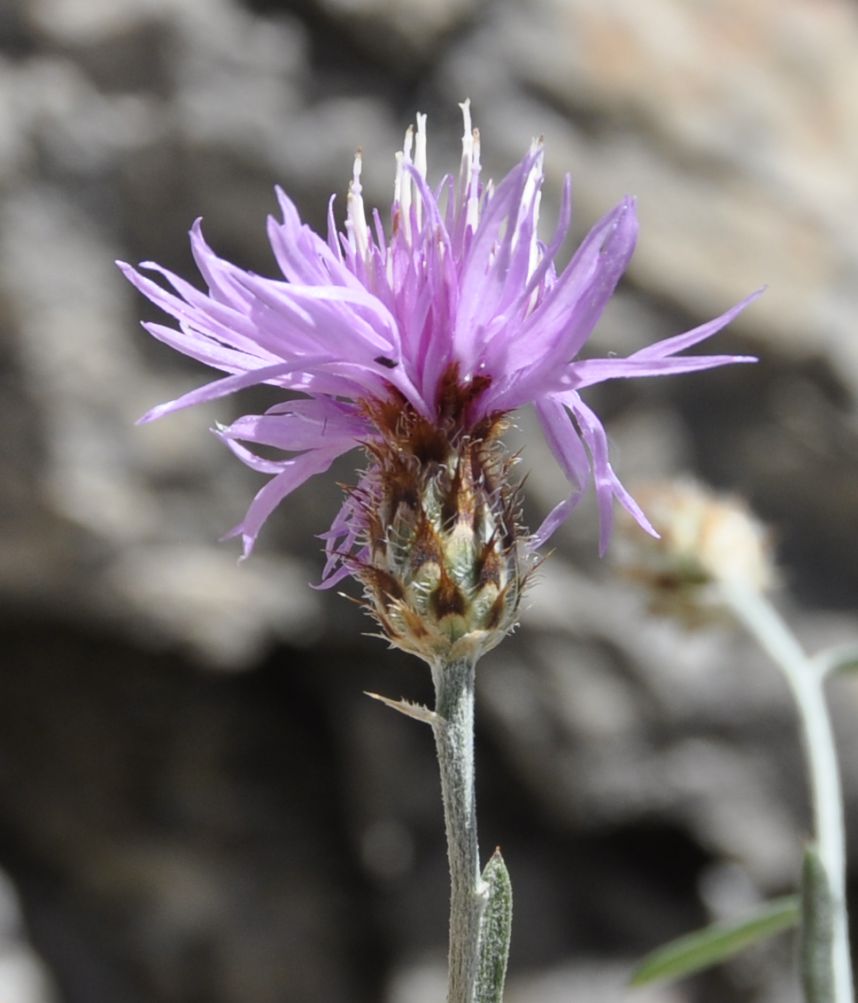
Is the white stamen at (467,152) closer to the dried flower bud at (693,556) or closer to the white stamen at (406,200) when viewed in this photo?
the white stamen at (406,200)

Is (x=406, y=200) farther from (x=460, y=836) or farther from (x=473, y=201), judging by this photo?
(x=460, y=836)

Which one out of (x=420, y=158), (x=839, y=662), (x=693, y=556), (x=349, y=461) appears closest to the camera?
(x=420, y=158)

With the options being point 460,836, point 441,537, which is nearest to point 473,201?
point 441,537

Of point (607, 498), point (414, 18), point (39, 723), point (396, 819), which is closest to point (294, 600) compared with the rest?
point (396, 819)

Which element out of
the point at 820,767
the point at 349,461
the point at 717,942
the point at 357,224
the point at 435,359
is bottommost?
the point at 717,942

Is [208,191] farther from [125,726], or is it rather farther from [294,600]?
[125,726]

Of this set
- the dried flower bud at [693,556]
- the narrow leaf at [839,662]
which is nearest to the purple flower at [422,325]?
the narrow leaf at [839,662]
